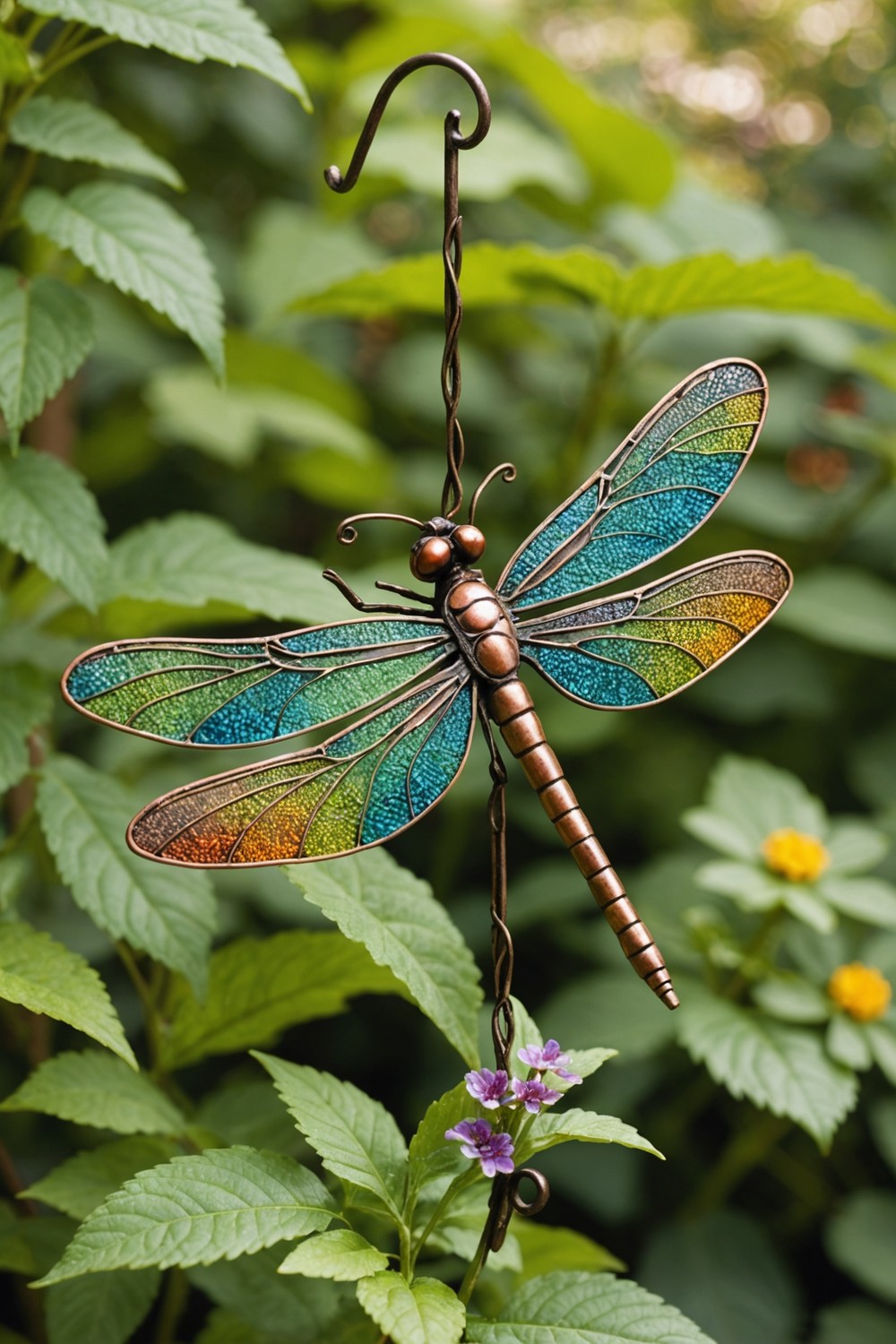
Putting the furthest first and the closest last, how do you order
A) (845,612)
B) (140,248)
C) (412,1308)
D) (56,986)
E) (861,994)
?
1. (845,612)
2. (861,994)
3. (140,248)
4. (56,986)
5. (412,1308)

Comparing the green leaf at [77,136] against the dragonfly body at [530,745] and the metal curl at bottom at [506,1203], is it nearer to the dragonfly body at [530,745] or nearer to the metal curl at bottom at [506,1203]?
the dragonfly body at [530,745]

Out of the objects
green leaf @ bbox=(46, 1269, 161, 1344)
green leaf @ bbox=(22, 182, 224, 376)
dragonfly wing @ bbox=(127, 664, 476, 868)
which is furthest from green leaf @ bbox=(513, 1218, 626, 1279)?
green leaf @ bbox=(22, 182, 224, 376)

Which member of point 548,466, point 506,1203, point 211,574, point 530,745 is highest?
point 548,466

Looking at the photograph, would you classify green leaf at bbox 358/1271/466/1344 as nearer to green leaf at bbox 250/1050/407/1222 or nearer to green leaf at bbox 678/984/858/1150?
green leaf at bbox 250/1050/407/1222

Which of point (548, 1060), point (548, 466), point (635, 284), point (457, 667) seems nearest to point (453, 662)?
point (457, 667)

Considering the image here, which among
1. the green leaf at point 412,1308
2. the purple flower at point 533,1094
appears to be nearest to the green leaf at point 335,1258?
the green leaf at point 412,1308

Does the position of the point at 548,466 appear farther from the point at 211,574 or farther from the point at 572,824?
the point at 572,824
